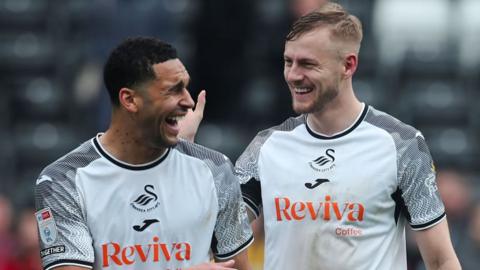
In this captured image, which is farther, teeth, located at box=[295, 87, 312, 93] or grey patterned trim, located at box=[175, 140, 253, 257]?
teeth, located at box=[295, 87, 312, 93]

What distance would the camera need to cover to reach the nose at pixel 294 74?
7.20 metres

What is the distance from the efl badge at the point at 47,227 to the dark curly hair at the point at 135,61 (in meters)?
0.63

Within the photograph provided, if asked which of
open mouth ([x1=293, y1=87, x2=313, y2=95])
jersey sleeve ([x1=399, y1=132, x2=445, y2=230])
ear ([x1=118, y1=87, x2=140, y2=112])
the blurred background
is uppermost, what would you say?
ear ([x1=118, y1=87, x2=140, y2=112])

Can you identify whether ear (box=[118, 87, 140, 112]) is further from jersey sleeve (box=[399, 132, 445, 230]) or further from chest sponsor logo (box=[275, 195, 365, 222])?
jersey sleeve (box=[399, 132, 445, 230])

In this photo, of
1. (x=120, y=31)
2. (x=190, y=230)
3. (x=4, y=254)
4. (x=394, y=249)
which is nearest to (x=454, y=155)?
(x=120, y=31)

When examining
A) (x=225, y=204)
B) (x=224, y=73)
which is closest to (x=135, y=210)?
(x=225, y=204)

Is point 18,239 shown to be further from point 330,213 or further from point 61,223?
point 61,223

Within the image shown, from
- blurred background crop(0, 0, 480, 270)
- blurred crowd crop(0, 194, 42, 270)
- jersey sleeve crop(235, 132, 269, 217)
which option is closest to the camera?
jersey sleeve crop(235, 132, 269, 217)

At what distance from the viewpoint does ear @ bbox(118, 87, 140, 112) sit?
661cm

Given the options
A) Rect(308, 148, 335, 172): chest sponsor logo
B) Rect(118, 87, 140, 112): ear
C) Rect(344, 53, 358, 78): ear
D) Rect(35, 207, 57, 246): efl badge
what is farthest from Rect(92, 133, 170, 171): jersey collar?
Rect(344, 53, 358, 78): ear

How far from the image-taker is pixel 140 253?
658cm

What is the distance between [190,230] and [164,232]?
0.12 meters

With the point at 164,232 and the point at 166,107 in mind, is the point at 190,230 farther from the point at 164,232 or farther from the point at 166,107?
the point at 166,107

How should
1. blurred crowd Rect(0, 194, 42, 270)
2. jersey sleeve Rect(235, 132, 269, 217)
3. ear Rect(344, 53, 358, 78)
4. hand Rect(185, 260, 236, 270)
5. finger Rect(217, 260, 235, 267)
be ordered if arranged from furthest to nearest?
blurred crowd Rect(0, 194, 42, 270) → jersey sleeve Rect(235, 132, 269, 217) → ear Rect(344, 53, 358, 78) → finger Rect(217, 260, 235, 267) → hand Rect(185, 260, 236, 270)
